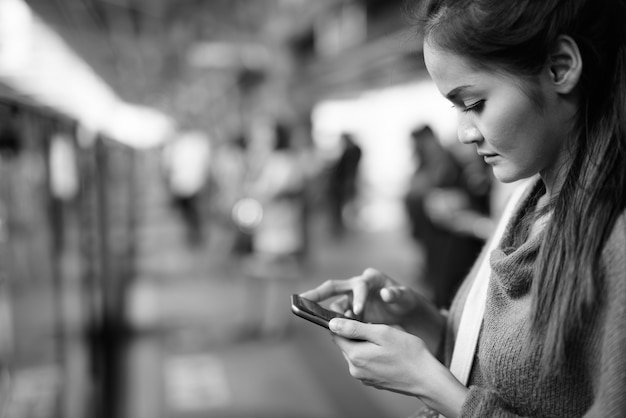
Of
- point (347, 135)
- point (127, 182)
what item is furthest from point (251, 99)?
point (127, 182)

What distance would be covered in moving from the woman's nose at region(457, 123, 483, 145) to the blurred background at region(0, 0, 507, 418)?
8.3 inches

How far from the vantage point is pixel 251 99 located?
64.9 feet

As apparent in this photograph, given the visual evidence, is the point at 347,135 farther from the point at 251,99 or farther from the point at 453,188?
the point at 251,99

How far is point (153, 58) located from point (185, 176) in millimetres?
10685

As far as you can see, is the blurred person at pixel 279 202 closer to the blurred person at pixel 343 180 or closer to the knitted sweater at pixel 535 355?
the knitted sweater at pixel 535 355

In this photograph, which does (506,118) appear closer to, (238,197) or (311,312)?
(311,312)

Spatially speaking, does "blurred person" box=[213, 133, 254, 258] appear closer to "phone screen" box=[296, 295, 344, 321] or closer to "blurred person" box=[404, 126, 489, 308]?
"blurred person" box=[404, 126, 489, 308]

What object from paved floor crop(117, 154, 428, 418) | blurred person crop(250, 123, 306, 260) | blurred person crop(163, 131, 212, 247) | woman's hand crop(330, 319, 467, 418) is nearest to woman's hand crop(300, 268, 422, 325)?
woman's hand crop(330, 319, 467, 418)

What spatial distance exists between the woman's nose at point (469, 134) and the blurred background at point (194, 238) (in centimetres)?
21

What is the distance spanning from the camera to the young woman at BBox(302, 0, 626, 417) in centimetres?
77

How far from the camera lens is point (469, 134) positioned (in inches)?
35.7

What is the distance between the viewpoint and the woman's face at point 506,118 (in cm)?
84

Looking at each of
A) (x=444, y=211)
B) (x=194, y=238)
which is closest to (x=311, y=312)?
(x=444, y=211)

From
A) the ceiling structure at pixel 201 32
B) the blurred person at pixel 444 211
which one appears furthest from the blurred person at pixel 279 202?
the ceiling structure at pixel 201 32
